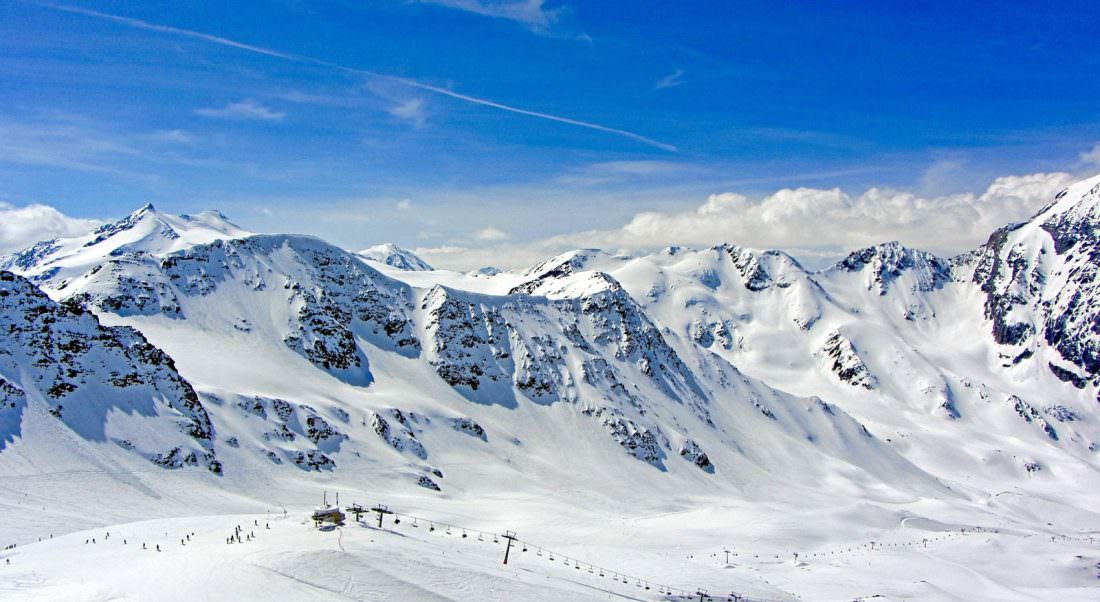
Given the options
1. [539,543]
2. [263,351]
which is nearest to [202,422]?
[263,351]

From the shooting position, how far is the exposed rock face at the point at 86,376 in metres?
96.2

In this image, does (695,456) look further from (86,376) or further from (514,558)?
(514,558)

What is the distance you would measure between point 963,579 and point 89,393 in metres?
115

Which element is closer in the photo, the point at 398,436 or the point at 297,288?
the point at 398,436

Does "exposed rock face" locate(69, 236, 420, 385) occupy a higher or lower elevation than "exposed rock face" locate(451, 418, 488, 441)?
higher

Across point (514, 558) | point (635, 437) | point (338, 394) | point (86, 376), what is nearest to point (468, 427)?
point (338, 394)

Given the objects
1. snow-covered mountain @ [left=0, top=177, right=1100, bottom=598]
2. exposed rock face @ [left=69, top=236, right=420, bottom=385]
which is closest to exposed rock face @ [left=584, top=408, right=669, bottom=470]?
snow-covered mountain @ [left=0, top=177, right=1100, bottom=598]

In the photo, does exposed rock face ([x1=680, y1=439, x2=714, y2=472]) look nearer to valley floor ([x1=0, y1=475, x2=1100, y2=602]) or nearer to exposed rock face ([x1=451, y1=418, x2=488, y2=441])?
valley floor ([x1=0, y1=475, x2=1100, y2=602])

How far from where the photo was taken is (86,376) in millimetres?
103000

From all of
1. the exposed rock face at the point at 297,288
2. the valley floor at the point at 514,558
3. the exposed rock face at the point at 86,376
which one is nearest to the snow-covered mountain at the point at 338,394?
the exposed rock face at the point at 86,376

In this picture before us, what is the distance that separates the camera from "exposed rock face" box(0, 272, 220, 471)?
316 feet

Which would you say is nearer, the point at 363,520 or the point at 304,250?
the point at 363,520

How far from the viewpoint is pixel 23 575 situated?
3394 cm

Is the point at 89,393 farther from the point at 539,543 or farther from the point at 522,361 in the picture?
the point at 522,361
